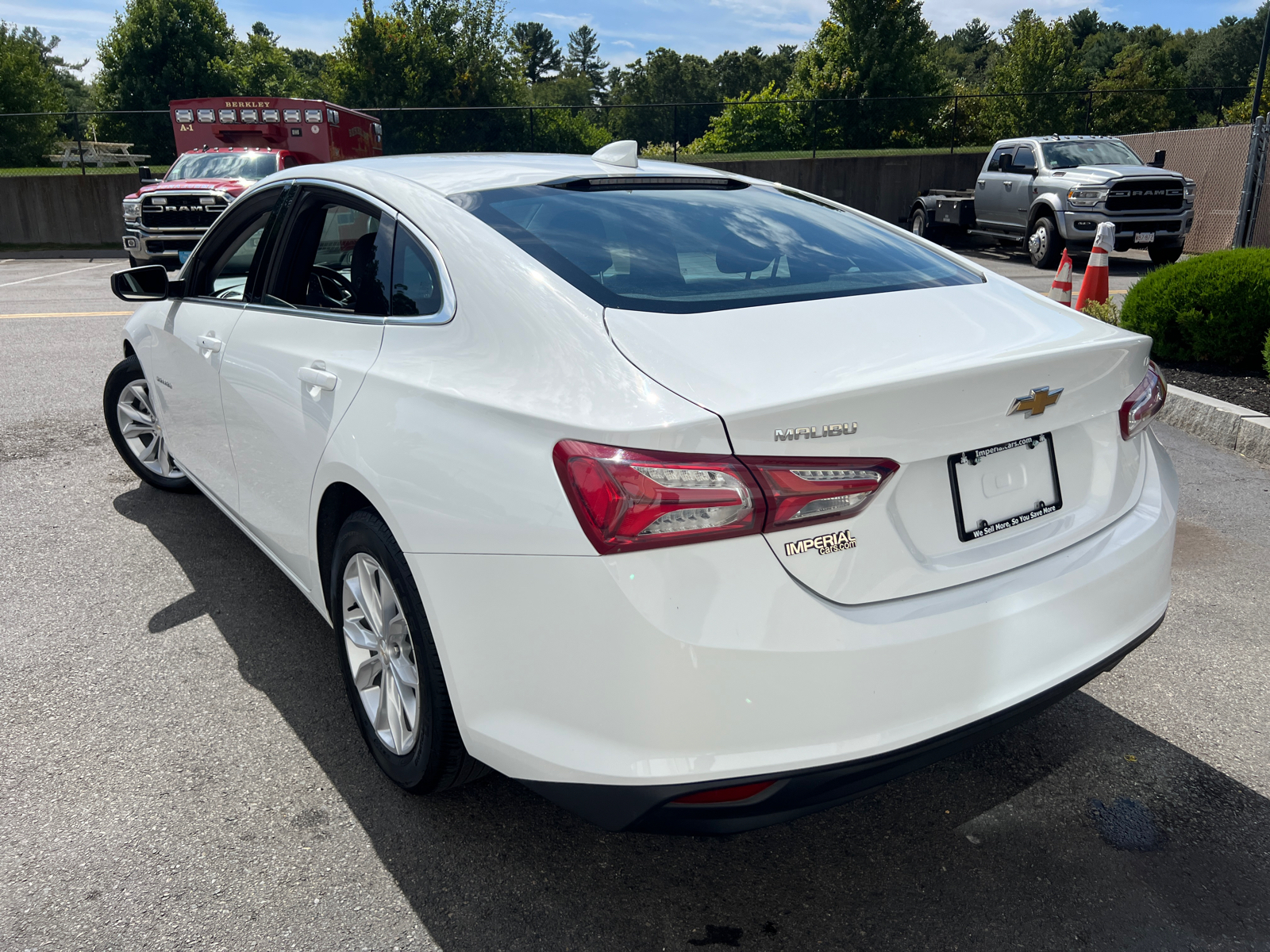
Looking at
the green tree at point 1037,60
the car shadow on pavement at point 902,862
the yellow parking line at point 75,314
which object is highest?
the green tree at point 1037,60

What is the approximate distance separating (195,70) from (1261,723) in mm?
59843

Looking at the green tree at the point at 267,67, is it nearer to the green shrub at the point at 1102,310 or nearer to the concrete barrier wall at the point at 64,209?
the concrete barrier wall at the point at 64,209

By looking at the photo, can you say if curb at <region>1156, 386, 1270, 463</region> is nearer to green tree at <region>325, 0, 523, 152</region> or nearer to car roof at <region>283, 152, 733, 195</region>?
→ car roof at <region>283, 152, 733, 195</region>

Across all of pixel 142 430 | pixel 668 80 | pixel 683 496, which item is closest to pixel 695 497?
pixel 683 496

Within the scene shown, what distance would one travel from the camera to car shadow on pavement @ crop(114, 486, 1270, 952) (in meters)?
2.18

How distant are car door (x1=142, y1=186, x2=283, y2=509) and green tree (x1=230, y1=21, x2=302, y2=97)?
64.1 meters

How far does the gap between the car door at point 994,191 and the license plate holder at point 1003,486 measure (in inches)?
644

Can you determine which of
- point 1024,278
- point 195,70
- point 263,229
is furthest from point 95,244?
point 195,70

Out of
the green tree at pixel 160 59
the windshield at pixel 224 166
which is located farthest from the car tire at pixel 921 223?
the green tree at pixel 160 59

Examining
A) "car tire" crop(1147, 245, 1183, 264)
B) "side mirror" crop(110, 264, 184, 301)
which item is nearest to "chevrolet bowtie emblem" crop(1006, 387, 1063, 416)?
"side mirror" crop(110, 264, 184, 301)

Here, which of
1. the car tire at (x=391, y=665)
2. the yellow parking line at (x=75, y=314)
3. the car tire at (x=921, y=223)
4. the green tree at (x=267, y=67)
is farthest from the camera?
the green tree at (x=267, y=67)

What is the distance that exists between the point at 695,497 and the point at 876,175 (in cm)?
2496

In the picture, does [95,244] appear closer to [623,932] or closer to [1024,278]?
[1024,278]

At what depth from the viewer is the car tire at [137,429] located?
16.2ft
